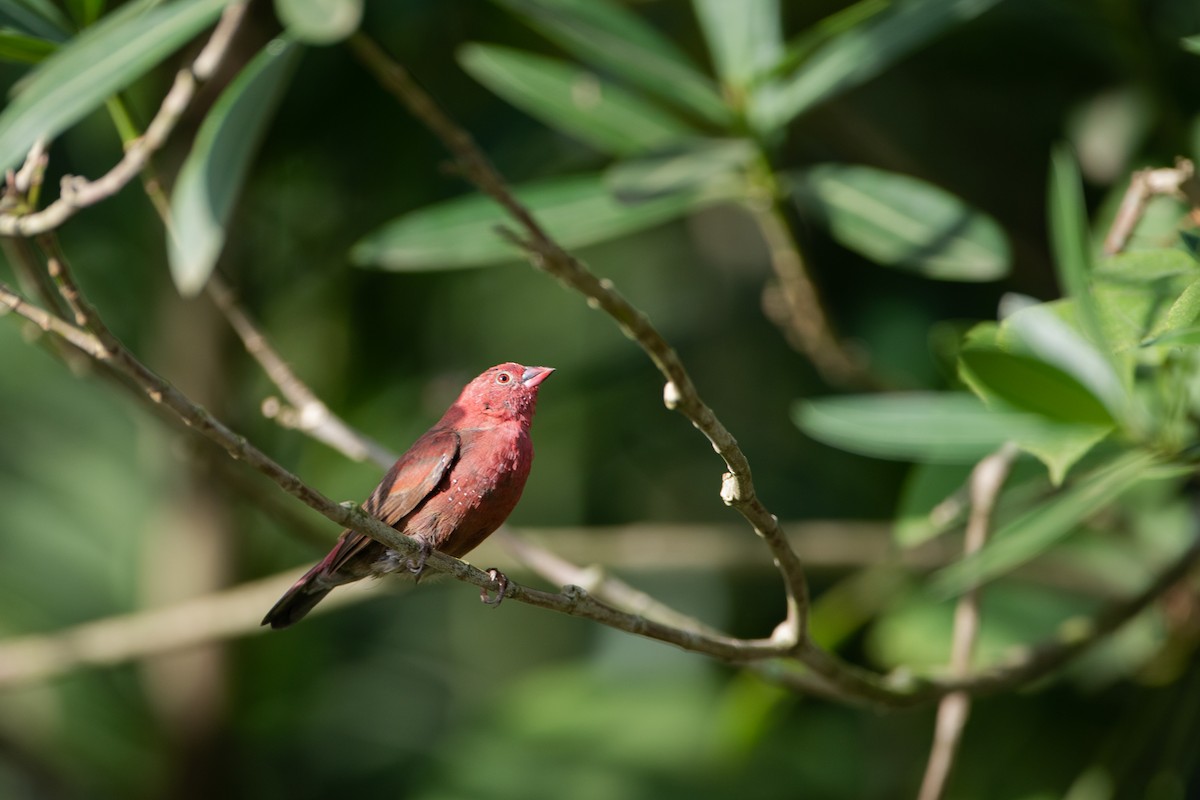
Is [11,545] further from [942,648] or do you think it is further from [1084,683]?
[1084,683]

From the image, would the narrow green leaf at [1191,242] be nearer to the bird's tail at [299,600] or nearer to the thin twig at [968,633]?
the thin twig at [968,633]

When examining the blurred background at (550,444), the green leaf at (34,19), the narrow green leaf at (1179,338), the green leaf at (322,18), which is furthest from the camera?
the blurred background at (550,444)

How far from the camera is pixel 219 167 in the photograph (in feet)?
9.37

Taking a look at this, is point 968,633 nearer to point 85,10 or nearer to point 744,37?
point 744,37

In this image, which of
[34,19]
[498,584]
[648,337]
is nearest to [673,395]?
[648,337]

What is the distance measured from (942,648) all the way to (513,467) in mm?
2086

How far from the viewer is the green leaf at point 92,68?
8.76ft

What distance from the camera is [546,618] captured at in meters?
6.57

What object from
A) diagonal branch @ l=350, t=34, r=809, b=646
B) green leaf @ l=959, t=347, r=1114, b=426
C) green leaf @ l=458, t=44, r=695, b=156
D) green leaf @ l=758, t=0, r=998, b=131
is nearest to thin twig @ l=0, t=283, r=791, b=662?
diagonal branch @ l=350, t=34, r=809, b=646

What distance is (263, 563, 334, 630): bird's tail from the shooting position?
307cm

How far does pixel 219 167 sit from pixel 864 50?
1717mm

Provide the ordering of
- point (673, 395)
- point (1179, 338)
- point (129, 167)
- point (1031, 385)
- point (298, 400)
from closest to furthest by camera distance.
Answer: point (673, 395)
point (1179, 338)
point (129, 167)
point (1031, 385)
point (298, 400)

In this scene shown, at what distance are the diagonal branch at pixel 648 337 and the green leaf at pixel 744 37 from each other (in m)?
1.29

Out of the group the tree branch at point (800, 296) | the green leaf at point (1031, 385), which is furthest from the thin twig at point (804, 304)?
the green leaf at point (1031, 385)
